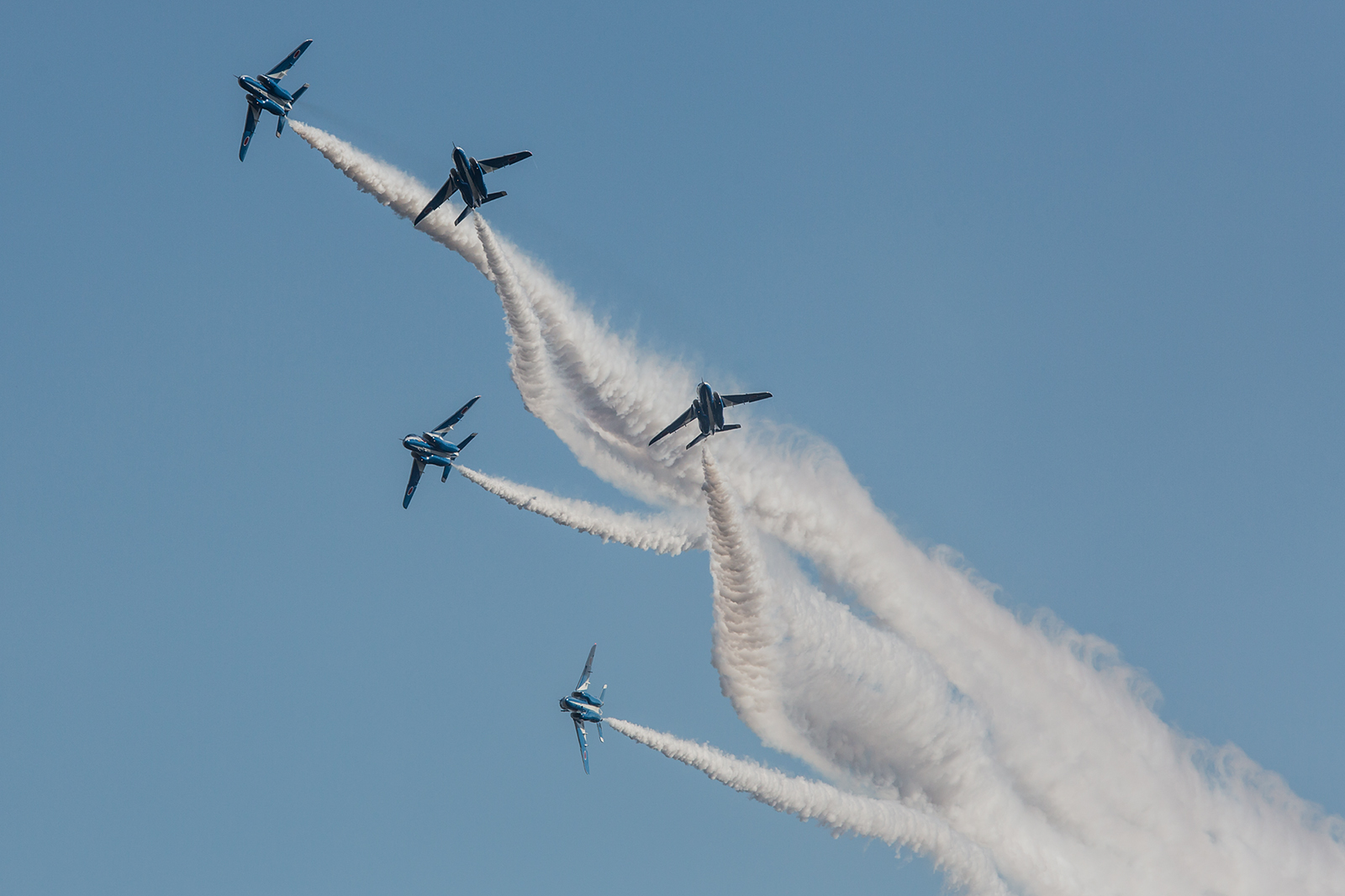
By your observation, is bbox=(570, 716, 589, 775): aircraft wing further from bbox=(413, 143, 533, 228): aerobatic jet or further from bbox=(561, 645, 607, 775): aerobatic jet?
bbox=(413, 143, 533, 228): aerobatic jet

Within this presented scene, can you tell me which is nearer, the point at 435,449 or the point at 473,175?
the point at 473,175

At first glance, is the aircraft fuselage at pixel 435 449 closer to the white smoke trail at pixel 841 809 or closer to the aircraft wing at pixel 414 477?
the aircraft wing at pixel 414 477

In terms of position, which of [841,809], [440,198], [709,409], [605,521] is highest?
[440,198]

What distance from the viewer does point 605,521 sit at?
207ft

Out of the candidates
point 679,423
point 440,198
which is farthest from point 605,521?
point 440,198

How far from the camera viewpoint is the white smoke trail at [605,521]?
62.6 meters

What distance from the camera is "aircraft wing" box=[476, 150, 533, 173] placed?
2269 inches

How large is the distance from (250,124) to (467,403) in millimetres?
15447

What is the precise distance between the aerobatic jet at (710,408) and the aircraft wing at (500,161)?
11.5 m

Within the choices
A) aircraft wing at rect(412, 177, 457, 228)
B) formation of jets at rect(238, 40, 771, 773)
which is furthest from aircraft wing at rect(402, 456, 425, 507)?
aircraft wing at rect(412, 177, 457, 228)

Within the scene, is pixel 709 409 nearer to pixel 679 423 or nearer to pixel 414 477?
pixel 679 423

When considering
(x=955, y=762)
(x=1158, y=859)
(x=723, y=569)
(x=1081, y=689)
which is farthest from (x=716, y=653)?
(x=1158, y=859)

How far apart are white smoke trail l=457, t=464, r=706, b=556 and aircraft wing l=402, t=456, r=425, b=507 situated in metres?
3.64

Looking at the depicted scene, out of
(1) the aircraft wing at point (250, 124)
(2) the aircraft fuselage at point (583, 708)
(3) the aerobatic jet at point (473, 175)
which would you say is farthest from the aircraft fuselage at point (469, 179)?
(2) the aircraft fuselage at point (583, 708)
